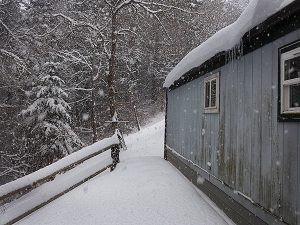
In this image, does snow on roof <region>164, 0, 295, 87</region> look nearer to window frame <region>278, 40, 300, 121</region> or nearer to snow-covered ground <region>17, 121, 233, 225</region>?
window frame <region>278, 40, 300, 121</region>

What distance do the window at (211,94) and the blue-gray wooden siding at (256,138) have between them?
205mm

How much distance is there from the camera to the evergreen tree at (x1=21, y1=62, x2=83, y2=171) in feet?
65.5

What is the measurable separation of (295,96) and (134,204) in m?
4.30

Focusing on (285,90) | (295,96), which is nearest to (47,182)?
(285,90)

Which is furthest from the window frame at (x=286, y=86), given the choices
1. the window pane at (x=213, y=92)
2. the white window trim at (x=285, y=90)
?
the window pane at (x=213, y=92)

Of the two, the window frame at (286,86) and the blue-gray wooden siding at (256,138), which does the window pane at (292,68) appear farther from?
the blue-gray wooden siding at (256,138)

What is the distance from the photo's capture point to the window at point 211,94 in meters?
7.66

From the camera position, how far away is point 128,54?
35000 millimetres

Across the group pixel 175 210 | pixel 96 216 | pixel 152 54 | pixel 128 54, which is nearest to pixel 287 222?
pixel 175 210

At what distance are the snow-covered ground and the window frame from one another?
8.44 feet

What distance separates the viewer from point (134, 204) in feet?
24.8

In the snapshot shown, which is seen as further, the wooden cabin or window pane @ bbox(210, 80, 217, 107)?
window pane @ bbox(210, 80, 217, 107)

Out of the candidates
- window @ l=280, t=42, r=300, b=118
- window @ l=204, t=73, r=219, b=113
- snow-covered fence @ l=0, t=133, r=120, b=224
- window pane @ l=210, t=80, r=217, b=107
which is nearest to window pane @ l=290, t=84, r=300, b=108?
window @ l=280, t=42, r=300, b=118

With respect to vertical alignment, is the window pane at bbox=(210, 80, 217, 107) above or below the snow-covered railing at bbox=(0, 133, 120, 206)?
above
